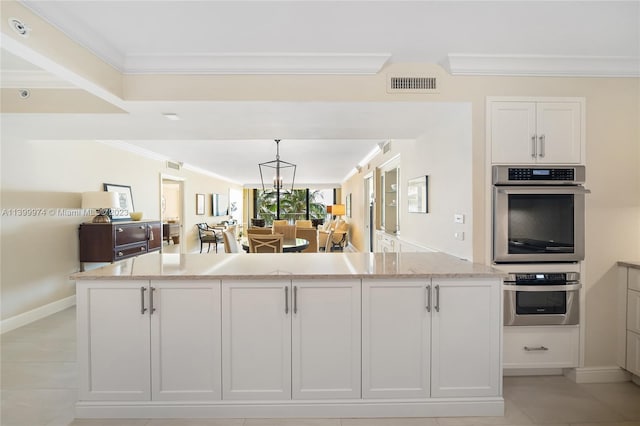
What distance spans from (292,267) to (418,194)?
2.04 metres

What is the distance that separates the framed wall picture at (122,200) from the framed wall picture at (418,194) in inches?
171

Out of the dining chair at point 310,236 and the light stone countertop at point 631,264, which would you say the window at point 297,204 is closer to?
the dining chair at point 310,236

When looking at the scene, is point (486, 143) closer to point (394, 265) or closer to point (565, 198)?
point (565, 198)

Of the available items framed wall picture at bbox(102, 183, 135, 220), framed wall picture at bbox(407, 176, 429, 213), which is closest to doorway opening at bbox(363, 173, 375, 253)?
framed wall picture at bbox(407, 176, 429, 213)

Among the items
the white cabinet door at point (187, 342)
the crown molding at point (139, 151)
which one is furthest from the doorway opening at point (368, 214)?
the white cabinet door at point (187, 342)

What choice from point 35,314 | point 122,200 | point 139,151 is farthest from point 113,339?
point 139,151

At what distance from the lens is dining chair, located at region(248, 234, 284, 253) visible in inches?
174

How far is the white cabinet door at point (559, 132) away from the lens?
2.56m

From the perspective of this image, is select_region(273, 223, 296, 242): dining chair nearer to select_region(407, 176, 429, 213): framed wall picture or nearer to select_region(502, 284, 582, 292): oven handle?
select_region(407, 176, 429, 213): framed wall picture

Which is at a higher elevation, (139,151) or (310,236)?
(139,151)

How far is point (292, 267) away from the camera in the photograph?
7.64 feet

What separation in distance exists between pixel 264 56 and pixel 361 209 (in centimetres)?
644

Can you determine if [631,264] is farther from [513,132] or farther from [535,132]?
[513,132]

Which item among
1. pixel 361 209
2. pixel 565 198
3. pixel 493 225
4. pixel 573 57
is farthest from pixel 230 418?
pixel 361 209
